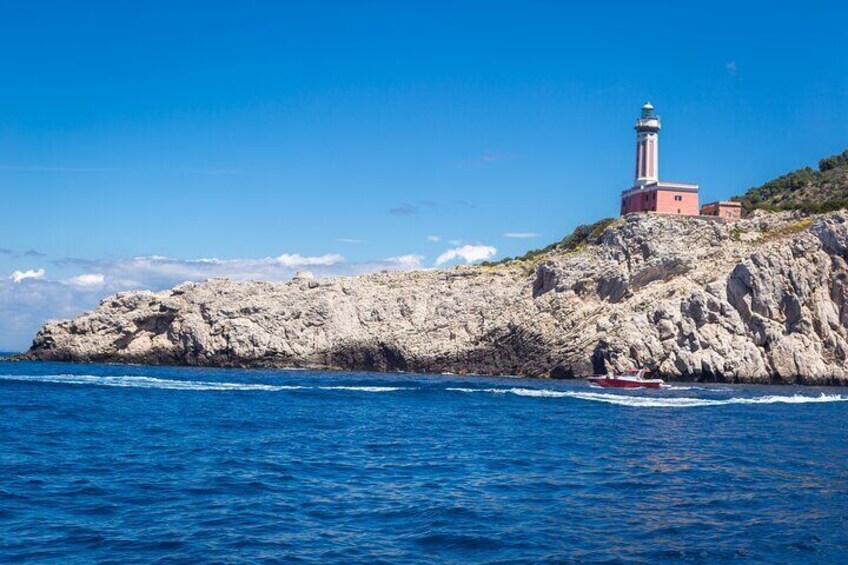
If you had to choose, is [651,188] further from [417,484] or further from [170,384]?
[417,484]

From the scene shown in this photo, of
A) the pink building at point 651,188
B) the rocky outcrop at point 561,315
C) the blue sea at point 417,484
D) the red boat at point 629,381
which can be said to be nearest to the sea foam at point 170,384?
the blue sea at point 417,484

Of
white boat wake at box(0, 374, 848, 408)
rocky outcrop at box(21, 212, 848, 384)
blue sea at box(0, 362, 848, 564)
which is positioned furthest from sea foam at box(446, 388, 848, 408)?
rocky outcrop at box(21, 212, 848, 384)

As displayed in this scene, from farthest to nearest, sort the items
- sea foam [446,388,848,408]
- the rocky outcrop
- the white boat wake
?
the rocky outcrop, the white boat wake, sea foam [446,388,848,408]

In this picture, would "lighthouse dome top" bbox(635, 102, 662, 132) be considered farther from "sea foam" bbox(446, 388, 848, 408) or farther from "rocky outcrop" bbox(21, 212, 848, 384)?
"sea foam" bbox(446, 388, 848, 408)

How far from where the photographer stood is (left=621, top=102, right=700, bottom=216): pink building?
291ft

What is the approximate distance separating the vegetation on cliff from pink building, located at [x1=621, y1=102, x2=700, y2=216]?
902 cm

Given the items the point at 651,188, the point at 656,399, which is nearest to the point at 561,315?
the point at 651,188

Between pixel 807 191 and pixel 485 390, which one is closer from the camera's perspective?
pixel 485 390

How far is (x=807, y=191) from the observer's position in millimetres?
103688

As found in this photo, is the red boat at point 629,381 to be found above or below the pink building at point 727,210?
below

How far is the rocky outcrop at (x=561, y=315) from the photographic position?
2739 inches

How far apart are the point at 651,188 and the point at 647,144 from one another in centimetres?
755

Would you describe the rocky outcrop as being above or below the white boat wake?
above

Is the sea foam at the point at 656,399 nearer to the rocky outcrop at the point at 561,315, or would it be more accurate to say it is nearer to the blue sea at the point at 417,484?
the blue sea at the point at 417,484
